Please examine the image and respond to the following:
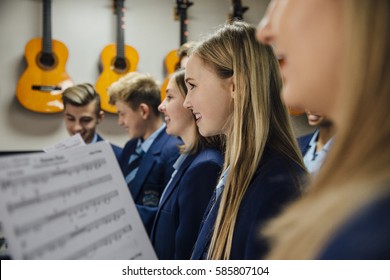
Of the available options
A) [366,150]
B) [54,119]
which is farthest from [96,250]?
[54,119]

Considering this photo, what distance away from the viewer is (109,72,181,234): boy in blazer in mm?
1629

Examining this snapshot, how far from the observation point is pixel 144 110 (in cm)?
195

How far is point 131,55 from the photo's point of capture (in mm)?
2906

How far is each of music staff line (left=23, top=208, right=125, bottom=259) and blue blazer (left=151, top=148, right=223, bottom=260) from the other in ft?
1.38

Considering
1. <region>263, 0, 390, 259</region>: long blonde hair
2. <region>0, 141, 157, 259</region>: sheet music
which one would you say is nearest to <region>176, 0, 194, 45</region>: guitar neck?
<region>0, 141, 157, 259</region>: sheet music

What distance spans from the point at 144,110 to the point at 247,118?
1197 millimetres

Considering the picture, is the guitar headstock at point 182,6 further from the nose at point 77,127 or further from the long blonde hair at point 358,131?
the long blonde hair at point 358,131

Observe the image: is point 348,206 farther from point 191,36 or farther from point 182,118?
point 191,36

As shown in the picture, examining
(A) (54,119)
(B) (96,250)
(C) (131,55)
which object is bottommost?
(A) (54,119)

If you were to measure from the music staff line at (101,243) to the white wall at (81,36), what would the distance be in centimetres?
236

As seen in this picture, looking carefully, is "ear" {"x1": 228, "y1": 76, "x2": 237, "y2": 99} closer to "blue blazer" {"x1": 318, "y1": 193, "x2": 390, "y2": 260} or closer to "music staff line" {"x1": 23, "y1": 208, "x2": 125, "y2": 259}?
"music staff line" {"x1": 23, "y1": 208, "x2": 125, "y2": 259}

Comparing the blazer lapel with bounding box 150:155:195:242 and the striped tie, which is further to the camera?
the striped tie

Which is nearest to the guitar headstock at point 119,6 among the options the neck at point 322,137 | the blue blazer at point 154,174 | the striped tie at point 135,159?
the striped tie at point 135,159
